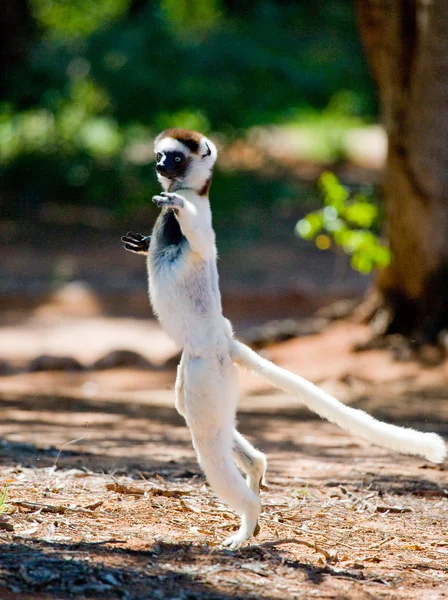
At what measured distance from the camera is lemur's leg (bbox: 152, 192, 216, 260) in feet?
10.8

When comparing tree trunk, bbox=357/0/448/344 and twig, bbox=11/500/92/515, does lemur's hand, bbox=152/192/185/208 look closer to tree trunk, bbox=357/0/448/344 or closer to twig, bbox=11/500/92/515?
twig, bbox=11/500/92/515

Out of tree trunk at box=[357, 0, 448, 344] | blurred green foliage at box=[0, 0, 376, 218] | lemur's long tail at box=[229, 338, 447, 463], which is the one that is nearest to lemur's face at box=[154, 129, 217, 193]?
lemur's long tail at box=[229, 338, 447, 463]

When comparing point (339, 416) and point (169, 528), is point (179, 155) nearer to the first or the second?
point (339, 416)

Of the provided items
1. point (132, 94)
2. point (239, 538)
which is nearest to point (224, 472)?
point (239, 538)

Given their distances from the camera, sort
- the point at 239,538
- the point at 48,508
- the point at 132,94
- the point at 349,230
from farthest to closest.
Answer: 1. the point at 132,94
2. the point at 349,230
3. the point at 48,508
4. the point at 239,538

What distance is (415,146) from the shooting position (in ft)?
26.1

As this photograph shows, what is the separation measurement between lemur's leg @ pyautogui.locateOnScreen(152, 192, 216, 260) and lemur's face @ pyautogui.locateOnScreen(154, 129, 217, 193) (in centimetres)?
15

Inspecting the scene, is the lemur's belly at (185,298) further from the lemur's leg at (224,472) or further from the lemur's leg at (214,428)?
the lemur's leg at (224,472)

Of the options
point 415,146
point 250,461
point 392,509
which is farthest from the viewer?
point 415,146

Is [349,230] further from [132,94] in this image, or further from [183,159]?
[132,94]

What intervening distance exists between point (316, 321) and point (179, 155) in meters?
6.15

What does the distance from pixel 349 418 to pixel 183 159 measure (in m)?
1.28

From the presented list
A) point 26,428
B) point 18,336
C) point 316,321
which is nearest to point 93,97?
point 18,336

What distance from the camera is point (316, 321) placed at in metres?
9.55
